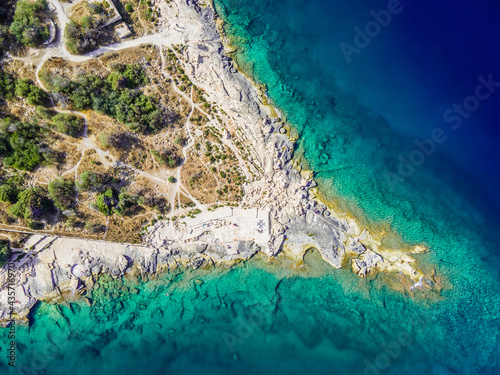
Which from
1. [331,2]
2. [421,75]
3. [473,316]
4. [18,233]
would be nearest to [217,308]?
[18,233]

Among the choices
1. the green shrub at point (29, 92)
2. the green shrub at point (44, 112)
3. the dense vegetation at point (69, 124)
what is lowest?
the dense vegetation at point (69, 124)

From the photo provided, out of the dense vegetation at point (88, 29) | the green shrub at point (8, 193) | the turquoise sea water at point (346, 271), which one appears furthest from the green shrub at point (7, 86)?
the turquoise sea water at point (346, 271)

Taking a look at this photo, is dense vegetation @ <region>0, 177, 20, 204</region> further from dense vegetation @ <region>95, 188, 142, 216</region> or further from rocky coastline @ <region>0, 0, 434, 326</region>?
dense vegetation @ <region>95, 188, 142, 216</region>

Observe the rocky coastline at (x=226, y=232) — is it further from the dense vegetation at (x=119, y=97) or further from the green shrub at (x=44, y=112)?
the green shrub at (x=44, y=112)

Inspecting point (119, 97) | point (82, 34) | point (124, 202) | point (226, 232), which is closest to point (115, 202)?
point (124, 202)

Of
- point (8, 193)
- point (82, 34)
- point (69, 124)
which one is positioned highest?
point (82, 34)

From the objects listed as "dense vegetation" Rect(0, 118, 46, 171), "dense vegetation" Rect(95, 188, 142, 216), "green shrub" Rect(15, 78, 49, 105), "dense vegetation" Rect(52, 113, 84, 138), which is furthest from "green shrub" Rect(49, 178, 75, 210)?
"green shrub" Rect(15, 78, 49, 105)

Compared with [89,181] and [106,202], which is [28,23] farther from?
[106,202]
